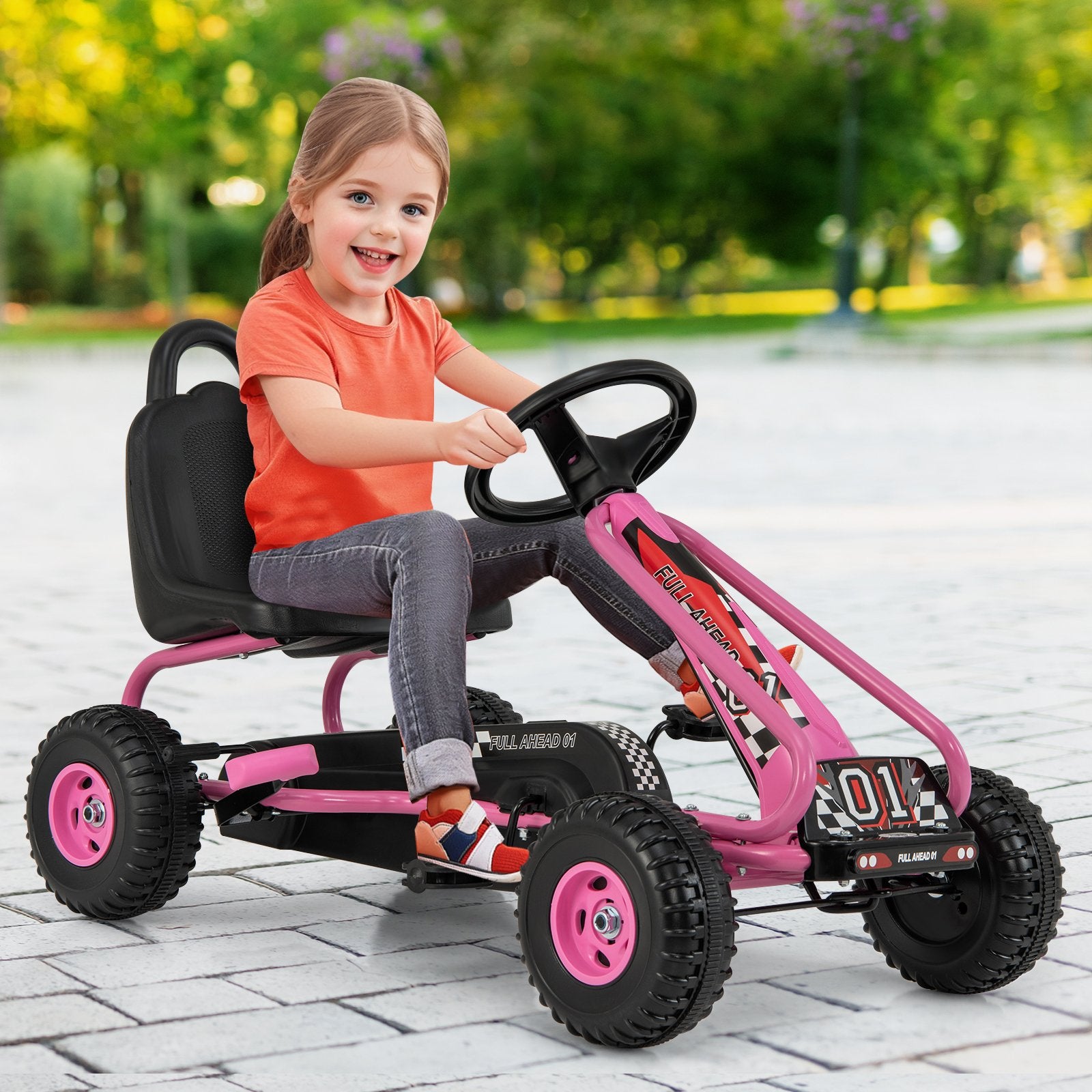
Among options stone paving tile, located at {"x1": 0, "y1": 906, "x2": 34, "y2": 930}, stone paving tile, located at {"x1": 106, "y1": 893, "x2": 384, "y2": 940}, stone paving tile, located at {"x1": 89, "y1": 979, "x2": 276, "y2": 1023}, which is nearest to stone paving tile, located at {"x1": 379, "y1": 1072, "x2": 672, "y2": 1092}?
stone paving tile, located at {"x1": 89, "y1": 979, "x2": 276, "y2": 1023}

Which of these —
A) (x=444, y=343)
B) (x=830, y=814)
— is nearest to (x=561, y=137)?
(x=444, y=343)

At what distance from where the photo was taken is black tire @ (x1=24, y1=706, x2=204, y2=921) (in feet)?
10.2

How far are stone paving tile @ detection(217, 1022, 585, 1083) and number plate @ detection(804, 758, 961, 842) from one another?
0.47m

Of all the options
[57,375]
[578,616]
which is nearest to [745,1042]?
[578,616]

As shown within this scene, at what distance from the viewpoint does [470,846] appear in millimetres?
2764

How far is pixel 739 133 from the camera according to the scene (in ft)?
115

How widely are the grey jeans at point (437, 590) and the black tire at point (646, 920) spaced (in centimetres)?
29

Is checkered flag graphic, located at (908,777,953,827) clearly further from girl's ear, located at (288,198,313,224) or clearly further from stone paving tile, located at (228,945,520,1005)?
girl's ear, located at (288,198,313,224)

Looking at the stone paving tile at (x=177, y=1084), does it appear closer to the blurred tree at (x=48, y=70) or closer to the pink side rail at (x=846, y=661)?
the pink side rail at (x=846, y=661)

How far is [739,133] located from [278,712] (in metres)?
31.6

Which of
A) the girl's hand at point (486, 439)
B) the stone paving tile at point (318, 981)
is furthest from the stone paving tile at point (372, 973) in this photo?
the girl's hand at point (486, 439)

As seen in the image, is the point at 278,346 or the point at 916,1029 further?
the point at 278,346

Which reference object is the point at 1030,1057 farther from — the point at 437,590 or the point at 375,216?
the point at 375,216

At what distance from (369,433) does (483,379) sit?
0.50 m
